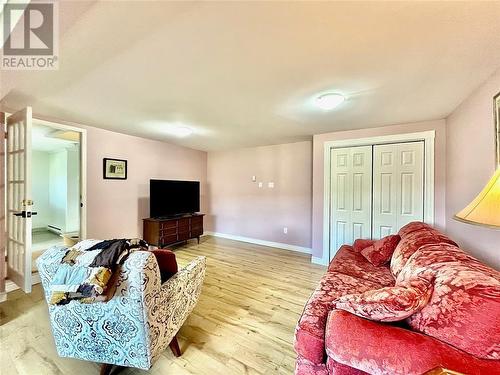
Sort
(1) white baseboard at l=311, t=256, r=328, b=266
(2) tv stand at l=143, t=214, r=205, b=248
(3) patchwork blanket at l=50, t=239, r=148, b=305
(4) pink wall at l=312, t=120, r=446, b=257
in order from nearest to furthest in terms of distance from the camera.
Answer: (3) patchwork blanket at l=50, t=239, r=148, b=305
(4) pink wall at l=312, t=120, r=446, b=257
(1) white baseboard at l=311, t=256, r=328, b=266
(2) tv stand at l=143, t=214, r=205, b=248

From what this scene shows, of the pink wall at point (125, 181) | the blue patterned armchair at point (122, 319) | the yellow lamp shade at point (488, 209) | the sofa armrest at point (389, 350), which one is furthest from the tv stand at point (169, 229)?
the yellow lamp shade at point (488, 209)

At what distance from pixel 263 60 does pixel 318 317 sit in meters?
1.77

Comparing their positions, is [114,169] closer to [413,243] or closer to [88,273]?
[88,273]

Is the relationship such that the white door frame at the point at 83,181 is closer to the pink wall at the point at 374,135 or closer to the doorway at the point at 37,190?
the doorway at the point at 37,190

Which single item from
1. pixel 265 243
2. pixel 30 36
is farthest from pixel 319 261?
pixel 30 36

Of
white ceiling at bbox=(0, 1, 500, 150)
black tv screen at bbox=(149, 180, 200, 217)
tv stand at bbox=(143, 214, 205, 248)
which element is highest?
white ceiling at bbox=(0, 1, 500, 150)

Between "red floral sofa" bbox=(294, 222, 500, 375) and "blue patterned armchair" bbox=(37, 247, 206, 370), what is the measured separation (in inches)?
33.8

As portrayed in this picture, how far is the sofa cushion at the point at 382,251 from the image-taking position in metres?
2.25

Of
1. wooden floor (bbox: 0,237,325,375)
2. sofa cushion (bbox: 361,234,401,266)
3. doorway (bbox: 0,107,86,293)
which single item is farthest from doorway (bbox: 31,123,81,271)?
sofa cushion (bbox: 361,234,401,266)

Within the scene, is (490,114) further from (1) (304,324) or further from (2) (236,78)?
(1) (304,324)

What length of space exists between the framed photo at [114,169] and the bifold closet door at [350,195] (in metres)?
3.73

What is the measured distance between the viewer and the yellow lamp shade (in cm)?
97

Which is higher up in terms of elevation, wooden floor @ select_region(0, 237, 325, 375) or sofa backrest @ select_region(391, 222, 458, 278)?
sofa backrest @ select_region(391, 222, 458, 278)

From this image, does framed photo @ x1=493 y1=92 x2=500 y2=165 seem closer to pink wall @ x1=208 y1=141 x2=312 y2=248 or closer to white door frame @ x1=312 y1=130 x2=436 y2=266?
white door frame @ x1=312 y1=130 x2=436 y2=266
